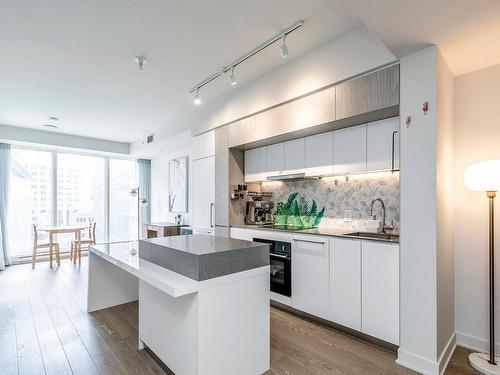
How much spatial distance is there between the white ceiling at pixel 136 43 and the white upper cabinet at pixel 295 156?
89 cm

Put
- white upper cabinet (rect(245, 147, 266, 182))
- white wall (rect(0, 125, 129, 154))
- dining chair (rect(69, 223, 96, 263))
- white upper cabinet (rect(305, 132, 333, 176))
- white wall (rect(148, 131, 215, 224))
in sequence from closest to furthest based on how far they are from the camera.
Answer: white upper cabinet (rect(305, 132, 333, 176)) < white upper cabinet (rect(245, 147, 266, 182)) < white wall (rect(148, 131, 215, 224)) < white wall (rect(0, 125, 129, 154)) < dining chair (rect(69, 223, 96, 263))

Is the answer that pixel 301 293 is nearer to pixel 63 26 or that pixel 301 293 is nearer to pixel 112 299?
pixel 112 299

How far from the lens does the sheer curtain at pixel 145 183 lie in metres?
7.20

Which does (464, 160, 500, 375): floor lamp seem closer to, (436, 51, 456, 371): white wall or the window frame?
(436, 51, 456, 371): white wall

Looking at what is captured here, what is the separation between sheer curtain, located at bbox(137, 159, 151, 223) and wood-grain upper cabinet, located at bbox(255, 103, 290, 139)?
4.78 metres

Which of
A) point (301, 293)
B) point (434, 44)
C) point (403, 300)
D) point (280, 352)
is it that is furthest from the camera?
point (301, 293)

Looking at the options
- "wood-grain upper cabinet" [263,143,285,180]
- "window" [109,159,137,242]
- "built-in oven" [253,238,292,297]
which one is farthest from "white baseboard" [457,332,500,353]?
"window" [109,159,137,242]

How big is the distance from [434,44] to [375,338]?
229 centimetres

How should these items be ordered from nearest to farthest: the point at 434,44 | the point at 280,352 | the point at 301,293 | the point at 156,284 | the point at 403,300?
the point at 156,284 → the point at 434,44 → the point at 403,300 → the point at 280,352 → the point at 301,293

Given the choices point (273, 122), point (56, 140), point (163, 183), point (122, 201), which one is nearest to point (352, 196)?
point (273, 122)

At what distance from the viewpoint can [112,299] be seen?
10.7 feet

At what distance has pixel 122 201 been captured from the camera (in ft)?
23.5

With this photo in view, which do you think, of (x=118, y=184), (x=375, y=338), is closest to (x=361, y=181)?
(x=375, y=338)

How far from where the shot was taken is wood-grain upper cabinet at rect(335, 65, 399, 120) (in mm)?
2234
